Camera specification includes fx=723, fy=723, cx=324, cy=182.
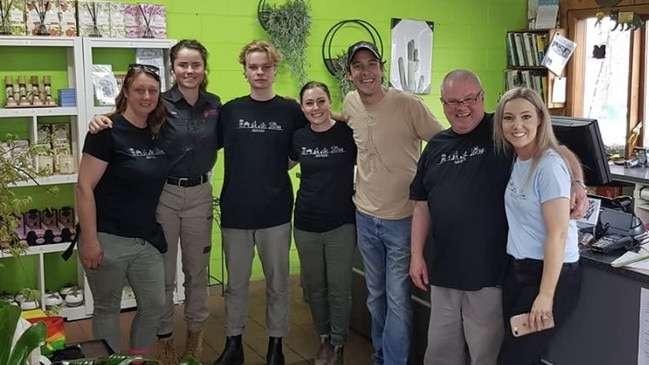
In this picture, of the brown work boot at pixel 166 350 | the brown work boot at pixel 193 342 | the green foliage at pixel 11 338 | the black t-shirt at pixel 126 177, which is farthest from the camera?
the brown work boot at pixel 193 342

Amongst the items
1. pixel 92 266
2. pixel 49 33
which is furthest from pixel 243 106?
pixel 49 33

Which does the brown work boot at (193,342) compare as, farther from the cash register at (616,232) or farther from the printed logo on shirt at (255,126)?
the cash register at (616,232)

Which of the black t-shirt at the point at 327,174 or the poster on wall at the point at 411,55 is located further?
the poster on wall at the point at 411,55

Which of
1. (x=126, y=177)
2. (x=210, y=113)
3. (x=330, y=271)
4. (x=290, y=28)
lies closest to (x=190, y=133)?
(x=210, y=113)

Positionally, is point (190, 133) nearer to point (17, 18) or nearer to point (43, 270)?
point (17, 18)

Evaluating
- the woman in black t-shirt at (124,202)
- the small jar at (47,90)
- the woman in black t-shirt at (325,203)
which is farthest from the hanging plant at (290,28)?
the woman in black t-shirt at (124,202)

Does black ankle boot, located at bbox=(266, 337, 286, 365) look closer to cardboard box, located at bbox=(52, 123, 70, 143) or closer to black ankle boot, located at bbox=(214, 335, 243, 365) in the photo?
black ankle boot, located at bbox=(214, 335, 243, 365)

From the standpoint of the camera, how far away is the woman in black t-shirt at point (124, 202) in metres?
2.99

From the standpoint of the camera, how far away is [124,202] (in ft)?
10.1

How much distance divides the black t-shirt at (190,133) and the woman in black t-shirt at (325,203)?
407 millimetres

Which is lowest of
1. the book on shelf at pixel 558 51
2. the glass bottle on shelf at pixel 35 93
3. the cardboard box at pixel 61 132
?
the cardboard box at pixel 61 132

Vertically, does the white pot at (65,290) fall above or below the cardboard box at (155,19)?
below

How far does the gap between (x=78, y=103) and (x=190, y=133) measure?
1352 millimetres

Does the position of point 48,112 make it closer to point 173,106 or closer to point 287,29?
point 173,106
